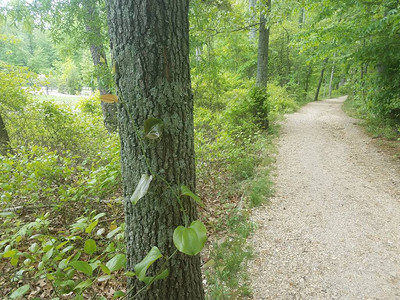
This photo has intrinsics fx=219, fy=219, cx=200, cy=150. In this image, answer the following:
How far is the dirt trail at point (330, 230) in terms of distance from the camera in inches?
93.0

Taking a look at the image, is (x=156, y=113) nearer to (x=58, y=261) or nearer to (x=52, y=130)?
(x=58, y=261)

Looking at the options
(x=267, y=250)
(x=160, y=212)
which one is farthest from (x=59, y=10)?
(x=267, y=250)

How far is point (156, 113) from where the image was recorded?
1.22m

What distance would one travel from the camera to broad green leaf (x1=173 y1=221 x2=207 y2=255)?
97 cm

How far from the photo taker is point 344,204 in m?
3.75

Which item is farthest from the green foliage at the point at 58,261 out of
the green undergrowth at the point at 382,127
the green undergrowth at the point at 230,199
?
the green undergrowth at the point at 382,127

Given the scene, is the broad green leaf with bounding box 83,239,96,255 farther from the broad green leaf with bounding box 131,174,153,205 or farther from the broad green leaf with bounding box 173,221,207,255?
the broad green leaf with bounding box 173,221,207,255

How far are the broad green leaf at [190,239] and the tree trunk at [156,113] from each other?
0.93 feet

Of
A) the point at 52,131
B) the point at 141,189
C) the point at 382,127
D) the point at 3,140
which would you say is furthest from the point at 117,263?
the point at 382,127

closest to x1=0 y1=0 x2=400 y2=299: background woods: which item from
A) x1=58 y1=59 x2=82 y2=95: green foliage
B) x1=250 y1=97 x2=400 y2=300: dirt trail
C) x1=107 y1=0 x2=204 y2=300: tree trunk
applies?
x1=107 y1=0 x2=204 y2=300: tree trunk

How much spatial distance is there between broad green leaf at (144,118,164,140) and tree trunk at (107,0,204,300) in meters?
0.05

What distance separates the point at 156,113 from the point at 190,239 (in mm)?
681

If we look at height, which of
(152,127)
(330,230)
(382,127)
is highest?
(152,127)

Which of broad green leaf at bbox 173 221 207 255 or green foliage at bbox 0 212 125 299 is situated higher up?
broad green leaf at bbox 173 221 207 255
